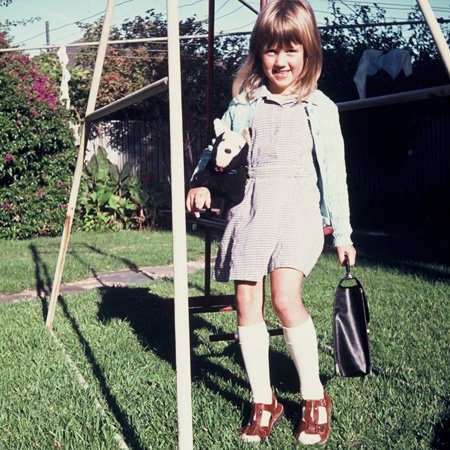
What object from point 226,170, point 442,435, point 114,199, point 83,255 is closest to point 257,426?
point 442,435

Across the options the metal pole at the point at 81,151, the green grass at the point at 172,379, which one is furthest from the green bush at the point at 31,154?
the metal pole at the point at 81,151

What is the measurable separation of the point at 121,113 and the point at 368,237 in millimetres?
6687

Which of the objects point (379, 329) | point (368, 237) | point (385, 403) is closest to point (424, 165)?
point (368, 237)

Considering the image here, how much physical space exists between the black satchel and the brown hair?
29.0 inches

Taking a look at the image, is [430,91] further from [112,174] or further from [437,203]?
[437,203]

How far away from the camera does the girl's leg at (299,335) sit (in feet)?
8.64

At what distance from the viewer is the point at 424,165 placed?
1433cm

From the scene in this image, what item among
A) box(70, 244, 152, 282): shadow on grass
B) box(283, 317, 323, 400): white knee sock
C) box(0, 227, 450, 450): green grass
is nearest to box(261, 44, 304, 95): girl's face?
box(283, 317, 323, 400): white knee sock

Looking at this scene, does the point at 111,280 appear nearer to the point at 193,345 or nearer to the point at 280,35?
the point at 193,345

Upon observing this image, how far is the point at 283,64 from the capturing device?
275 cm

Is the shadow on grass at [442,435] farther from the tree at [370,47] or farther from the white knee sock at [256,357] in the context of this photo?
the tree at [370,47]

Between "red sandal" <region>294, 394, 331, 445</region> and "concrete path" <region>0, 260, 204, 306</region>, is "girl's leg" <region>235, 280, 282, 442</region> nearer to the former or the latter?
"red sandal" <region>294, 394, 331, 445</region>

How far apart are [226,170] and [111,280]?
3965 mm

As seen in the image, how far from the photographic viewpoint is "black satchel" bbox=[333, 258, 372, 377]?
2725mm
